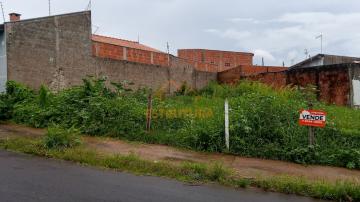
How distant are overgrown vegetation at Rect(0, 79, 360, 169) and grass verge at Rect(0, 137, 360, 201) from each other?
6.80ft

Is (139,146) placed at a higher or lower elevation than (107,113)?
lower

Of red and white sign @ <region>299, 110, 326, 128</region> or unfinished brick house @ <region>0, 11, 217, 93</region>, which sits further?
unfinished brick house @ <region>0, 11, 217, 93</region>

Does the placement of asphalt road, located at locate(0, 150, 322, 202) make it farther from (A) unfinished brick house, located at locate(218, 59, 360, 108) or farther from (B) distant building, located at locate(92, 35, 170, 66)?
(A) unfinished brick house, located at locate(218, 59, 360, 108)

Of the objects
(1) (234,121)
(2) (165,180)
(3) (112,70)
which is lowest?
(2) (165,180)

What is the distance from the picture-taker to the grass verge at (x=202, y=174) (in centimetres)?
700

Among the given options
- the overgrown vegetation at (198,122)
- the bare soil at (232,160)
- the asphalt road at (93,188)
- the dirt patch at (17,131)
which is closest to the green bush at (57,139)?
the bare soil at (232,160)

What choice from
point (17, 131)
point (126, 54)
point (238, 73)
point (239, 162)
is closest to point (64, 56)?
point (126, 54)


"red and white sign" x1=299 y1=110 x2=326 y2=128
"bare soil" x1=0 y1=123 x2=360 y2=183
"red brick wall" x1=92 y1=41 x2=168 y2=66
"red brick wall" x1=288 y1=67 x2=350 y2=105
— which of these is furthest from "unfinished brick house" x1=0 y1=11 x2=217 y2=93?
"red and white sign" x1=299 y1=110 x2=326 y2=128

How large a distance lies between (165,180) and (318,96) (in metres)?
14.6

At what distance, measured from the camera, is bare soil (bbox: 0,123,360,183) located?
27.5 ft

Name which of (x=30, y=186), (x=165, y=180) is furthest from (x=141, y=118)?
(x=30, y=186)

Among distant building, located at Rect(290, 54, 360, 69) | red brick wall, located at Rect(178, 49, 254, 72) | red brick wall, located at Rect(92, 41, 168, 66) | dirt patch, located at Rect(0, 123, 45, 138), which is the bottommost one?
dirt patch, located at Rect(0, 123, 45, 138)

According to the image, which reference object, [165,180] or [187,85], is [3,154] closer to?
[165,180]

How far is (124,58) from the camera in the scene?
2077 centimetres
